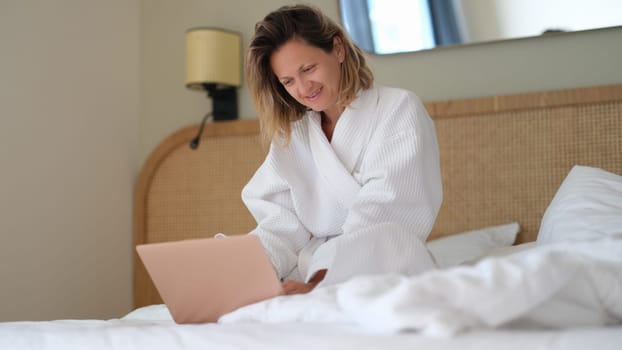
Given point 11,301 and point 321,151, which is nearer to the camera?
point 321,151

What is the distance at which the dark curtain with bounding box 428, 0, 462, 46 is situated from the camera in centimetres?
255

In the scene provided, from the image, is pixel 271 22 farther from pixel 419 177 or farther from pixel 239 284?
pixel 239 284

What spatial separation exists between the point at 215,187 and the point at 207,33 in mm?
574

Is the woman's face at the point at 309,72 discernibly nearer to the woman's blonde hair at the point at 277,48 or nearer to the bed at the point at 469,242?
the woman's blonde hair at the point at 277,48

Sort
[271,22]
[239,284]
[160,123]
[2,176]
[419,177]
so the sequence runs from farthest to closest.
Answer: [160,123], [2,176], [271,22], [419,177], [239,284]

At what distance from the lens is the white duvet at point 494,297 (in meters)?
0.87

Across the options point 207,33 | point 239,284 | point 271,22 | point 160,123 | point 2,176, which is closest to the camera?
point 239,284

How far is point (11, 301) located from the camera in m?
2.48

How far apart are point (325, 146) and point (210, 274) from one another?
2.14ft

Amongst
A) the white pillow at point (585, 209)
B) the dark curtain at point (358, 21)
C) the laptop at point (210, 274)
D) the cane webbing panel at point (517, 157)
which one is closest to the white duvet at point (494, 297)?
the laptop at point (210, 274)

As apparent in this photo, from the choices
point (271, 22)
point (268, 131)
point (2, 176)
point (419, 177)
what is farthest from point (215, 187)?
point (419, 177)

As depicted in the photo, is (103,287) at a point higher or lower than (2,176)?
lower

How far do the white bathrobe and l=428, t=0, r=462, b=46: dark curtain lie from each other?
786mm

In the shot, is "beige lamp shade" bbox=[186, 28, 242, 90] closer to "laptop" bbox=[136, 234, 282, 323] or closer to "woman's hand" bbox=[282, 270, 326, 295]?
"woman's hand" bbox=[282, 270, 326, 295]
